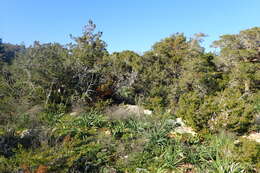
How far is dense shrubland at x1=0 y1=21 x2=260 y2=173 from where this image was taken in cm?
420

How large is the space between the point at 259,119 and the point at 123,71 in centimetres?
755

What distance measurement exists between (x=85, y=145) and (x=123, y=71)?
22.2 ft

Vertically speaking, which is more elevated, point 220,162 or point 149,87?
point 149,87

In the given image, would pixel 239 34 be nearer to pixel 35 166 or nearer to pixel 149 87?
pixel 149 87

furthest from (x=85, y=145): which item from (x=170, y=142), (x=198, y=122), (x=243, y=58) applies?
(x=243, y=58)

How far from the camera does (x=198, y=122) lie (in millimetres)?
6402

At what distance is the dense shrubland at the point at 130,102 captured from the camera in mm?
4195

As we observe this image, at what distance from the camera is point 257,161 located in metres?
4.09

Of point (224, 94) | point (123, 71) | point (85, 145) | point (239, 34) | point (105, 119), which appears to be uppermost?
point (239, 34)

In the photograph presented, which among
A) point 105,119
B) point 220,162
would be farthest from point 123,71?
point 220,162

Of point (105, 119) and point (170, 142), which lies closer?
point (170, 142)

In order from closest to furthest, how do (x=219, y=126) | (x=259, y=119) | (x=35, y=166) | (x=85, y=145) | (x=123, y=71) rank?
(x=35, y=166)
(x=85, y=145)
(x=219, y=126)
(x=259, y=119)
(x=123, y=71)

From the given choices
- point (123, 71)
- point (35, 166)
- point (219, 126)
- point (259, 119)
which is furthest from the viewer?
point (123, 71)

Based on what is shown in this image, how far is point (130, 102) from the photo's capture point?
11.1m
